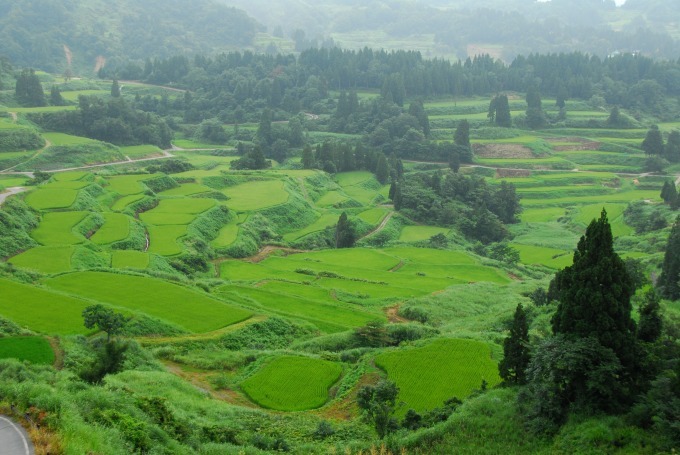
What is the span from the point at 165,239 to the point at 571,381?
4409 centimetres

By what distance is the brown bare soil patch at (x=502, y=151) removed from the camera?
11775cm

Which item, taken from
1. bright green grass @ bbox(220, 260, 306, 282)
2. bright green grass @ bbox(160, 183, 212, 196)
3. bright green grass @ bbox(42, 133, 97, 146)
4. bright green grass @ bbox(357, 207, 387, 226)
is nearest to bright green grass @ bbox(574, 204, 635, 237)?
bright green grass @ bbox(357, 207, 387, 226)

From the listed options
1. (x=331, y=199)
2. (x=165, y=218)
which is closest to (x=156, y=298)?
(x=165, y=218)

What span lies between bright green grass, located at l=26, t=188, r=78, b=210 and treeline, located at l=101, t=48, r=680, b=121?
265 ft

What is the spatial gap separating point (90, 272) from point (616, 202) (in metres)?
74.5

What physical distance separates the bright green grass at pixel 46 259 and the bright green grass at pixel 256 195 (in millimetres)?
26761

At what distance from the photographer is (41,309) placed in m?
35.1

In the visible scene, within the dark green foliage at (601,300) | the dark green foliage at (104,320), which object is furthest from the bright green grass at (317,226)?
the dark green foliage at (601,300)

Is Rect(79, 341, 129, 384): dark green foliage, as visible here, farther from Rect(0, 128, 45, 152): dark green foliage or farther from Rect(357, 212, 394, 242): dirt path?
Rect(0, 128, 45, 152): dark green foliage

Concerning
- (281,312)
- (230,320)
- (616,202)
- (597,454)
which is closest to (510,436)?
(597,454)

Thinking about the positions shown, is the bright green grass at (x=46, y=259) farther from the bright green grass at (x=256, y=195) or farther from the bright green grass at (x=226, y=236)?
the bright green grass at (x=256, y=195)

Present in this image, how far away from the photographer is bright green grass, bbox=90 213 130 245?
180 feet

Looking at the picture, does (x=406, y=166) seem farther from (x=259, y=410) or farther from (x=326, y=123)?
(x=259, y=410)

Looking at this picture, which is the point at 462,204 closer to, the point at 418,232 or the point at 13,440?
the point at 418,232
